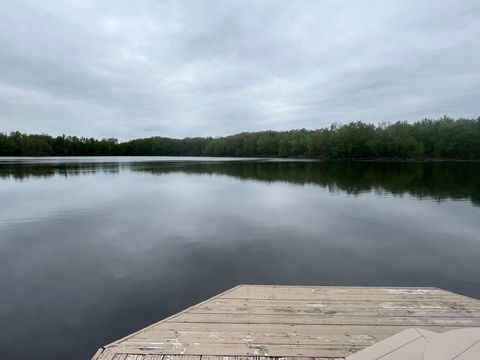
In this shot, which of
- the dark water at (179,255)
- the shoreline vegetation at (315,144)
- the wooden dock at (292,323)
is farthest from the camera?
the shoreline vegetation at (315,144)

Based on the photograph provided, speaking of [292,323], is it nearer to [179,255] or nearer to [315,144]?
[179,255]

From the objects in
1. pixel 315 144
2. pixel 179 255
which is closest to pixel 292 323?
pixel 179 255

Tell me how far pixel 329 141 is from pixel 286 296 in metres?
81.7

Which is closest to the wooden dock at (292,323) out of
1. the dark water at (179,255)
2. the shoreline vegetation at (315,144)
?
the dark water at (179,255)

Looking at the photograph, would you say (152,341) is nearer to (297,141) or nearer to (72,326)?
(72,326)

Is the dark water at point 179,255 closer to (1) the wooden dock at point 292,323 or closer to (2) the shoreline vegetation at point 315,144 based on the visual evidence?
(1) the wooden dock at point 292,323

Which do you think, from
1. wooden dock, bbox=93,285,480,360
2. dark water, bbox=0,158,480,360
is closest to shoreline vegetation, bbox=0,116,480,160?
dark water, bbox=0,158,480,360

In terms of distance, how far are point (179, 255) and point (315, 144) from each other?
80491 millimetres

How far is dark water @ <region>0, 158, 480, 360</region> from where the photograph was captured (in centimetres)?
450

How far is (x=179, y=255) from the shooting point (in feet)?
23.2

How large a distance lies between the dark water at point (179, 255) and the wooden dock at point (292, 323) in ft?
3.94

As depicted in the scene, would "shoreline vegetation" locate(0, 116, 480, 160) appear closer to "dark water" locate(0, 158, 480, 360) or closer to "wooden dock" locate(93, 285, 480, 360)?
"dark water" locate(0, 158, 480, 360)

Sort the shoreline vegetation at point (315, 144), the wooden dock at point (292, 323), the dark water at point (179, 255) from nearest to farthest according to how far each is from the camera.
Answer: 1. the wooden dock at point (292, 323)
2. the dark water at point (179, 255)
3. the shoreline vegetation at point (315, 144)

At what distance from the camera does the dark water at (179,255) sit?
4.50m
